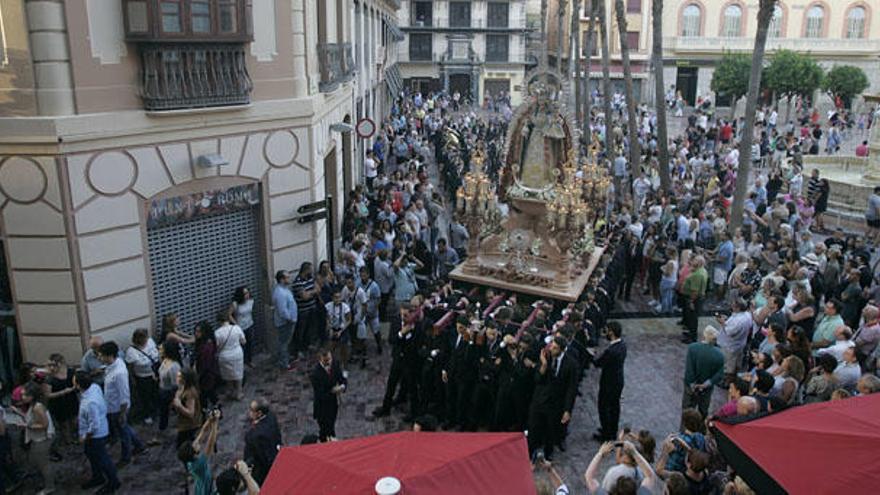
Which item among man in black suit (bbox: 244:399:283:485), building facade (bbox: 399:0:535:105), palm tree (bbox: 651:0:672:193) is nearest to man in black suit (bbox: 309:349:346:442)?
man in black suit (bbox: 244:399:283:485)

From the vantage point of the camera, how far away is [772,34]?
179 ft

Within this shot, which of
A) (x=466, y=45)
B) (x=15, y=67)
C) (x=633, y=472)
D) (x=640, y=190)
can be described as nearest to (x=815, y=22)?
(x=466, y=45)

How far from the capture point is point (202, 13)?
10.4 m

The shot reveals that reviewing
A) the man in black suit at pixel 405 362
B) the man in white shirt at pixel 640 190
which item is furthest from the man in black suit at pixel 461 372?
the man in white shirt at pixel 640 190

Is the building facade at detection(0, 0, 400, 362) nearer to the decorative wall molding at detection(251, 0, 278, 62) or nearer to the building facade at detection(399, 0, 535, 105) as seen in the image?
the decorative wall molding at detection(251, 0, 278, 62)

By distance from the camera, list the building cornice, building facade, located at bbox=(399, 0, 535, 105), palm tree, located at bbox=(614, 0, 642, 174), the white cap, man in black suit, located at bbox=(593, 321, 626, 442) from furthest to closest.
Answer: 1. building facade, located at bbox=(399, 0, 535, 105)
2. palm tree, located at bbox=(614, 0, 642, 174)
3. man in black suit, located at bbox=(593, 321, 626, 442)
4. the building cornice
5. the white cap

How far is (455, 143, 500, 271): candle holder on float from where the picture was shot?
14055 millimetres

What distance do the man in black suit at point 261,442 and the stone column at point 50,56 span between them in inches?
189

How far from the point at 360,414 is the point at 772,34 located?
53.7 m

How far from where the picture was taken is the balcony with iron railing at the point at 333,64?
45.5ft

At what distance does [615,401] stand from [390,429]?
121 inches

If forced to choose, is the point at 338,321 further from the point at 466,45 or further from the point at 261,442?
the point at 466,45

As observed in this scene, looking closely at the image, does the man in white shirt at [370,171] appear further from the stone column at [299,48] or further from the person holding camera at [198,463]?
the person holding camera at [198,463]

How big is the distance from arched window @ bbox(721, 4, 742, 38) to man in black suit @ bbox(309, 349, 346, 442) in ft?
176
